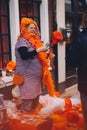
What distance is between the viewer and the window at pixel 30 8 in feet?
25.1

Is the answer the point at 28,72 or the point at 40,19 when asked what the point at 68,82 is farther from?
the point at 28,72

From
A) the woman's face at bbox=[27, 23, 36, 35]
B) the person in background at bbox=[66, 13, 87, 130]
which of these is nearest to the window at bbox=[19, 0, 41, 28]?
the woman's face at bbox=[27, 23, 36, 35]

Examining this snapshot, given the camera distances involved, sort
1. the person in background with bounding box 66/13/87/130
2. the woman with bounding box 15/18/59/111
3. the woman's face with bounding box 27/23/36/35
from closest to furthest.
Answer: the person in background with bounding box 66/13/87/130 → the woman with bounding box 15/18/59/111 → the woman's face with bounding box 27/23/36/35

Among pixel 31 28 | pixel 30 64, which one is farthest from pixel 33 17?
pixel 30 64

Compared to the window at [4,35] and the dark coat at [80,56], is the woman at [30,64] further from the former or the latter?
the window at [4,35]

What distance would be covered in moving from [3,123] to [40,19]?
4.06 meters

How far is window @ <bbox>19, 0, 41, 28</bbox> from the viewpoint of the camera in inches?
301

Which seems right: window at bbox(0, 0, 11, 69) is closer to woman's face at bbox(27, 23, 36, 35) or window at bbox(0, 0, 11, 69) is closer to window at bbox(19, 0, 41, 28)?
window at bbox(19, 0, 41, 28)

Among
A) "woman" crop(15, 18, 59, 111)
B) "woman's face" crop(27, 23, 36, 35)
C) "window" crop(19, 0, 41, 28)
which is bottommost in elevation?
"woman" crop(15, 18, 59, 111)

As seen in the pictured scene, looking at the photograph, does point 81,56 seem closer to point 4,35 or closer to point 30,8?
point 4,35

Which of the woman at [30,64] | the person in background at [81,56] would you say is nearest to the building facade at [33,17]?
the woman at [30,64]

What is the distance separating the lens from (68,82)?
969cm

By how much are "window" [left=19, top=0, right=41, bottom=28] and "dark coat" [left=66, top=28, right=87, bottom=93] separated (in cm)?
336

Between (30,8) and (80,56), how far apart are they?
3.71 metres
